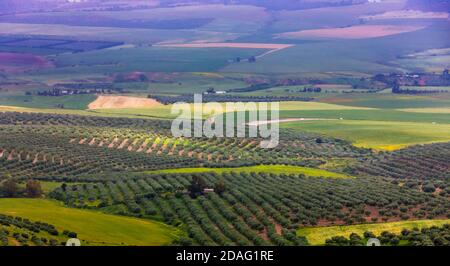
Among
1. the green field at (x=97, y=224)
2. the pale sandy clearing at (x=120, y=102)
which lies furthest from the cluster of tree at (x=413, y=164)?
the pale sandy clearing at (x=120, y=102)

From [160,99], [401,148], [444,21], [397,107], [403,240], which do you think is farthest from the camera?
[444,21]

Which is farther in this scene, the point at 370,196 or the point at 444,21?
the point at 444,21

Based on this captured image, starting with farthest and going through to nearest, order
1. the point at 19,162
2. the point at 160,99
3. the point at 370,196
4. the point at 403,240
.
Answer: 1. the point at 160,99
2. the point at 19,162
3. the point at 370,196
4. the point at 403,240

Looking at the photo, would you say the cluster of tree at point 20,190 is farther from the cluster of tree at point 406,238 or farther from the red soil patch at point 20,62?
the red soil patch at point 20,62

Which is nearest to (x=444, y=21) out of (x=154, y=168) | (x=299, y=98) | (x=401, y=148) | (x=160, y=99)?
(x=299, y=98)

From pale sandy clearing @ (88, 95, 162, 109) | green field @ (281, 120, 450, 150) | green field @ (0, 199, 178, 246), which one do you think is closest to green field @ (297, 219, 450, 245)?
green field @ (0, 199, 178, 246)

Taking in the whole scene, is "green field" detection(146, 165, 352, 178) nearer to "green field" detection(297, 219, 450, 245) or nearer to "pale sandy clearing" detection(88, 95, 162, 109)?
"green field" detection(297, 219, 450, 245)

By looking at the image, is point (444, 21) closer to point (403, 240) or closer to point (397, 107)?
point (397, 107)
